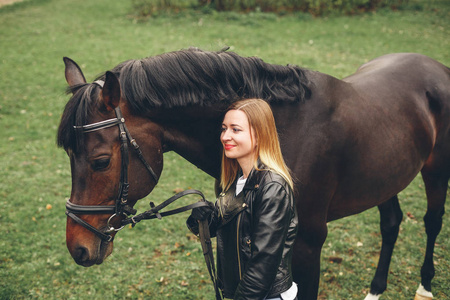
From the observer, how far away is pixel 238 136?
6.71 feet

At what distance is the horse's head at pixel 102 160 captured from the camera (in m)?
2.08

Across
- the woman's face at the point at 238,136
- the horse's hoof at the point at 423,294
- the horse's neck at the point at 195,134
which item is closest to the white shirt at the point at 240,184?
the woman's face at the point at 238,136

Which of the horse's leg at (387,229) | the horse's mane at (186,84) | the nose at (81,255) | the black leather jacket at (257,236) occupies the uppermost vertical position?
the horse's mane at (186,84)

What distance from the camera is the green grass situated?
161 inches

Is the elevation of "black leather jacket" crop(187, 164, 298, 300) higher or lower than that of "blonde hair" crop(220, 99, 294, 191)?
lower

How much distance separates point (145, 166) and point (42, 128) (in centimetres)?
648

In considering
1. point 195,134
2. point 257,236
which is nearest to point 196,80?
point 195,134

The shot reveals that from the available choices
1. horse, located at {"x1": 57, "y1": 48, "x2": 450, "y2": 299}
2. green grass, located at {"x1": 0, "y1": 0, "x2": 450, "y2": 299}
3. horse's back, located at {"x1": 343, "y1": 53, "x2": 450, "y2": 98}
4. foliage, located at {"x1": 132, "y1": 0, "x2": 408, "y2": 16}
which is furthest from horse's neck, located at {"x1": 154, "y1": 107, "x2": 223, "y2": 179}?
foliage, located at {"x1": 132, "y1": 0, "x2": 408, "y2": 16}

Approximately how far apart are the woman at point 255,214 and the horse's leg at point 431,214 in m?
2.37

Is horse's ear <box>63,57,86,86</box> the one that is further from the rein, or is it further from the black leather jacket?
the black leather jacket

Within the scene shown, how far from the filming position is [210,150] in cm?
251

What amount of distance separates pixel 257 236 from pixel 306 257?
0.89 meters

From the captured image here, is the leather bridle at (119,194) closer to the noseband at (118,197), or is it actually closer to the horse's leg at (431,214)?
the noseband at (118,197)

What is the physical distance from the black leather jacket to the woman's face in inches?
5.2
